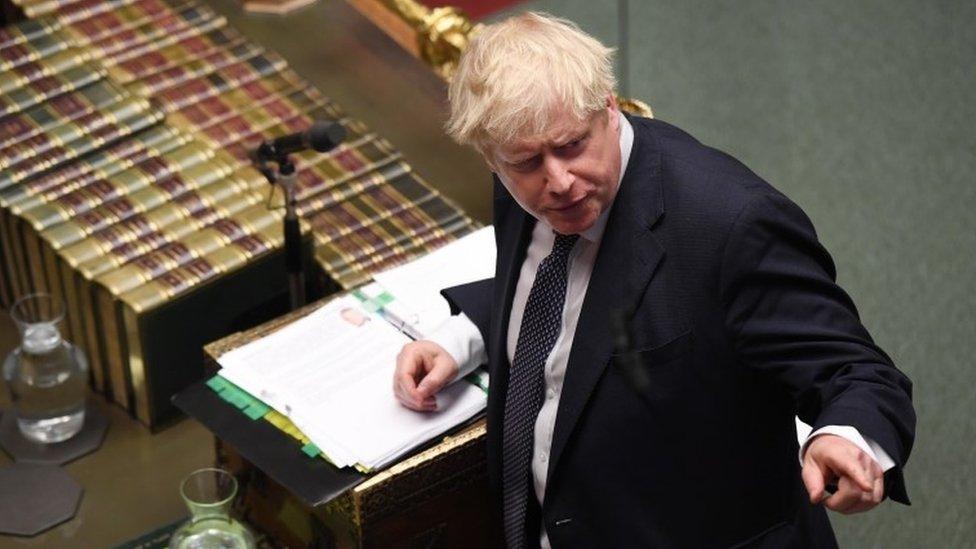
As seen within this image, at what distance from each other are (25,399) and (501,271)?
4.99ft

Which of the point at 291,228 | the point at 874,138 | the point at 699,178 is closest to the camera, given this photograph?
the point at 699,178

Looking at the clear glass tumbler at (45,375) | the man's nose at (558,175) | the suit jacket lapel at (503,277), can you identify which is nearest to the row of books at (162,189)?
the clear glass tumbler at (45,375)

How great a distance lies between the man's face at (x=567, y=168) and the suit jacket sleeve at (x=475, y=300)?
57 cm

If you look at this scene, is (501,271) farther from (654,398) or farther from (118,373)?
(118,373)

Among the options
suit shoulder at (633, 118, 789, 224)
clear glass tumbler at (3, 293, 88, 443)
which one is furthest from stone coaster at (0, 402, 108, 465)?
suit shoulder at (633, 118, 789, 224)

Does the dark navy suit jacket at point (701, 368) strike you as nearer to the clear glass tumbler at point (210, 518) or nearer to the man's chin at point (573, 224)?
the man's chin at point (573, 224)

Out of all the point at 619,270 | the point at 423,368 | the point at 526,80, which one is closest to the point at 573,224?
the point at 619,270

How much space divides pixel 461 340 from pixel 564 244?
1.49ft

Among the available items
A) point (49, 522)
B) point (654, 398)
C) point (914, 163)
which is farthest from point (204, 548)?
point (914, 163)

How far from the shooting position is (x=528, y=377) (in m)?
2.88

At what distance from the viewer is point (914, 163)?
4.96 meters

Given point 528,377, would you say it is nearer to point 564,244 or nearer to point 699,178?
point 564,244

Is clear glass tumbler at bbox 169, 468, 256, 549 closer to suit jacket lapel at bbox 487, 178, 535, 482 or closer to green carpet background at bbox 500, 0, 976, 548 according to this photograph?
suit jacket lapel at bbox 487, 178, 535, 482

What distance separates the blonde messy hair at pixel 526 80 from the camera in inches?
97.7
